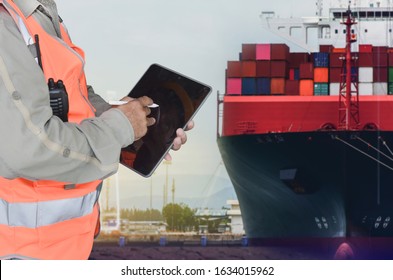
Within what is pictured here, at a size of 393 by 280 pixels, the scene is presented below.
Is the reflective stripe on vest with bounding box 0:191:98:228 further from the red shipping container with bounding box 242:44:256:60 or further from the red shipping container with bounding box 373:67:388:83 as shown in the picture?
the red shipping container with bounding box 373:67:388:83

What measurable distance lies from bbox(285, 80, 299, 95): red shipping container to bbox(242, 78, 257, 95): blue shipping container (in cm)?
52

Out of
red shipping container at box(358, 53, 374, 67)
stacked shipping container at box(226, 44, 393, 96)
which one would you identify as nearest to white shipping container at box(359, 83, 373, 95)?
stacked shipping container at box(226, 44, 393, 96)

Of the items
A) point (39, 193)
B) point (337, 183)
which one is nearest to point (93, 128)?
point (39, 193)

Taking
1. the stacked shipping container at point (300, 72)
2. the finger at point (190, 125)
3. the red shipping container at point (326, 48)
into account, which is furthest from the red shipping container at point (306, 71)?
the finger at point (190, 125)

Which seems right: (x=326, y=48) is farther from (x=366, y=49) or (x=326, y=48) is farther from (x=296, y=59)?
(x=296, y=59)

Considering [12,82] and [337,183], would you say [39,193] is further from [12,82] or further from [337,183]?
[337,183]

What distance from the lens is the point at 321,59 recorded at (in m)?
12.0

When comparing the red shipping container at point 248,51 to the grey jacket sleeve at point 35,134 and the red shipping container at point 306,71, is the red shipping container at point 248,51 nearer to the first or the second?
the red shipping container at point 306,71

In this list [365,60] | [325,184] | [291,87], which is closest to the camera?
[325,184]

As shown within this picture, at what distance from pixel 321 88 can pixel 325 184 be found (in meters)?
2.08

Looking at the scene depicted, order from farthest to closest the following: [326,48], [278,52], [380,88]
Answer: [326,48] < [380,88] < [278,52]

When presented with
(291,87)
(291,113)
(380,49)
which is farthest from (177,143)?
(380,49)

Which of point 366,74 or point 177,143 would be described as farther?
point 366,74
